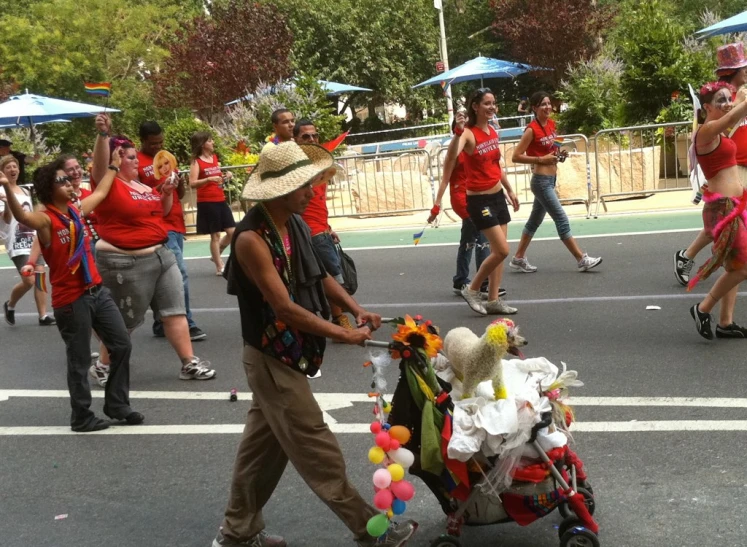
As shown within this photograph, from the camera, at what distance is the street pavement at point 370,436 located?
4.31 m

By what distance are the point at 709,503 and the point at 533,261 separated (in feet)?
21.6

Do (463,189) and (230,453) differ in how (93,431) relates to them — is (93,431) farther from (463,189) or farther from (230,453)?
(463,189)

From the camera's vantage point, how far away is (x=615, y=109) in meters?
18.2

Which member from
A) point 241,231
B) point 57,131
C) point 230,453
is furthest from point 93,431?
point 57,131

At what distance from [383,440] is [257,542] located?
0.96 metres

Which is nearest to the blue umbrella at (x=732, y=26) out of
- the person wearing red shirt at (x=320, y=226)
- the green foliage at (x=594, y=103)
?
the green foliage at (x=594, y=103)

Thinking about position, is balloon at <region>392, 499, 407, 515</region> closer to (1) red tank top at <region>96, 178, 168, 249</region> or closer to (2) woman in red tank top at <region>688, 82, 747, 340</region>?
(1) red tank top at <region>96, 178, 168, 249</region>

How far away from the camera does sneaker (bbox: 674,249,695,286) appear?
872 centimetres

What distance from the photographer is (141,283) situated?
672 centimetres

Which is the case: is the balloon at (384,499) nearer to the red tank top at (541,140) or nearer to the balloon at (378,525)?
the balloon at (378,525)

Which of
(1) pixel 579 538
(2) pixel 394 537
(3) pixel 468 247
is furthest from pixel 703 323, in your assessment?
(2) pixel 394 537

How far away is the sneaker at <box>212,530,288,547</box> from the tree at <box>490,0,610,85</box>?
1072 inches

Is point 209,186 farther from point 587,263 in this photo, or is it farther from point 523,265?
point 587,263

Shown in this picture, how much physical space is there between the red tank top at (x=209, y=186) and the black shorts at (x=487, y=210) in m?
3.32
